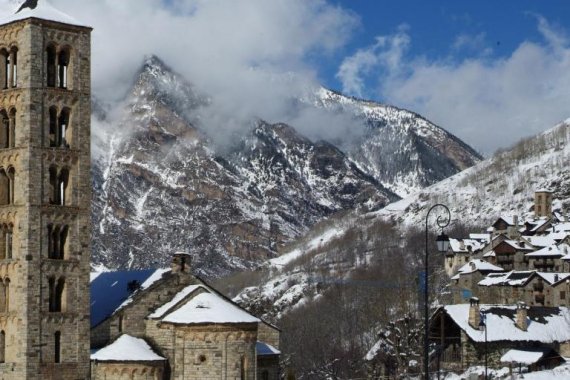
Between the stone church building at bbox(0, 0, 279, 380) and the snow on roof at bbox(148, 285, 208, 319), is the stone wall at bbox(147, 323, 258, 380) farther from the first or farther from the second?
the snow on roof at bbox(148, 285, 208, 319)

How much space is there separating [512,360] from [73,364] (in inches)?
1547

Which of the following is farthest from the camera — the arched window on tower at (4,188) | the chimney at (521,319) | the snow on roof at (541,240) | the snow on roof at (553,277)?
the snow on roof at (541,240)

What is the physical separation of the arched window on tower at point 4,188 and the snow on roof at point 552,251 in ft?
376

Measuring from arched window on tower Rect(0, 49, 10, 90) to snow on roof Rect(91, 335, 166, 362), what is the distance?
52.8 ft

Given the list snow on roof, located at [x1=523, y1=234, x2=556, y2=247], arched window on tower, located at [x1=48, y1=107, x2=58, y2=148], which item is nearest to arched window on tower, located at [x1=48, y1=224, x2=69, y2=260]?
arched window on tower, located at [x1=48, y1=107, x2=58, y2=148]

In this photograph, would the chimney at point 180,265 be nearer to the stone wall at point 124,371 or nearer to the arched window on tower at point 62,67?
the stone wall at point 124,371

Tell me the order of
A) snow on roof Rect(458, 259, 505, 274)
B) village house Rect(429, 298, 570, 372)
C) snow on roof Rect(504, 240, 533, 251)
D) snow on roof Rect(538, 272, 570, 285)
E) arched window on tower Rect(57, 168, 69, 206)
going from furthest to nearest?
snow on roof Rect(504, 240, 533, 251), snow on roof Rect(458, 259, 505, 274), snow on roof Rect(538, 272, 570, 285), village house Rect(429, 298, 570, 372), arched window on tower Rect(57, 168, 69, 206)

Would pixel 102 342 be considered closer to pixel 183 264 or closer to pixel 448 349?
pixel 183 264

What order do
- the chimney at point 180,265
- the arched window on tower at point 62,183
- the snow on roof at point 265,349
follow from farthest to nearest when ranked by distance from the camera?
the snow on roof at point 265,349 < the chimney at point 180,265 < the arched window on tower at point 62,183

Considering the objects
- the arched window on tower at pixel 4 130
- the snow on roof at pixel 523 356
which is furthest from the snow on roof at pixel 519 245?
the arched window on tower at pixel 4 130

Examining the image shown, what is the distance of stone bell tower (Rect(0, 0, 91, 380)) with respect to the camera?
6725cm

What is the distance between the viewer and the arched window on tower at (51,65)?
69.5m

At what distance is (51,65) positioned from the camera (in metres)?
69.8

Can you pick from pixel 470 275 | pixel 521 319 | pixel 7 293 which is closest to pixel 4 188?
pixel 7 293
